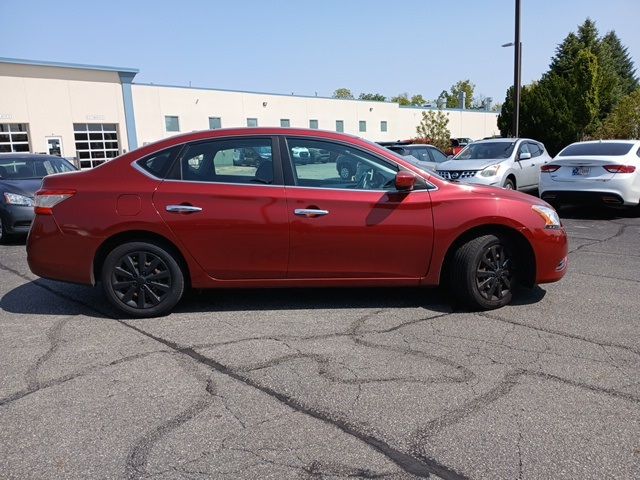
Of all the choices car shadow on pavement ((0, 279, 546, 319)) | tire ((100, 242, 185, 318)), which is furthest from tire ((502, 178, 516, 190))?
tire ((100, 242, 185, 318))

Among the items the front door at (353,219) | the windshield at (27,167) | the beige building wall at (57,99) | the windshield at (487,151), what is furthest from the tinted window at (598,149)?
the beige building wall at (57,99)

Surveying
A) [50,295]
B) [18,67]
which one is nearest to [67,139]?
[18,67]

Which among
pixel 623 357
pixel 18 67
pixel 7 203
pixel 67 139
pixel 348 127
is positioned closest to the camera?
pixel 623 357

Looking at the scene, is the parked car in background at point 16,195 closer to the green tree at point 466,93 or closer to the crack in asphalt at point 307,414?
the crack in asphalt at point 307,414

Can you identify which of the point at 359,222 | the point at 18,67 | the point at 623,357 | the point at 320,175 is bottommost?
the point at 623,357

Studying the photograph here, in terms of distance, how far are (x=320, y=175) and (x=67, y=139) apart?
3492cm

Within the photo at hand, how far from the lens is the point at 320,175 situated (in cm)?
482

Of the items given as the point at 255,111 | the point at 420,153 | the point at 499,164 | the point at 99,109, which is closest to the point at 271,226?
the point at 499,164

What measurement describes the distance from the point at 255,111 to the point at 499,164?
37.7m

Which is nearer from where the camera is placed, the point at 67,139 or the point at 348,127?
the point at 67,139

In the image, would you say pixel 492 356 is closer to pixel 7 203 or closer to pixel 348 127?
pixel 7 203

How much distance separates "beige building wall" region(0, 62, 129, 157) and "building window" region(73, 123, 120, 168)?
1.19 ft

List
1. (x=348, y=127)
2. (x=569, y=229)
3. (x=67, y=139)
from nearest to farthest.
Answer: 1. (x=569, y=229)
2. (x=67, y=139)
3. (x=348, y=127)

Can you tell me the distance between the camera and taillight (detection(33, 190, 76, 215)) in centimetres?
473
